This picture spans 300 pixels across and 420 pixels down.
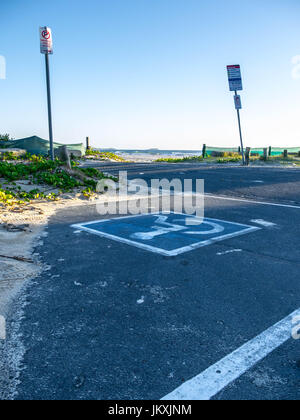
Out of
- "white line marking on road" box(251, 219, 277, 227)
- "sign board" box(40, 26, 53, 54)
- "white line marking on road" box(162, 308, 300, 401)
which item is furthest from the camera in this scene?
"sign board" box(40, 26, 53, 54)

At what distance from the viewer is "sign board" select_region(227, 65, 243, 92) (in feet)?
68.1

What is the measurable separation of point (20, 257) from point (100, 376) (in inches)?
98.6

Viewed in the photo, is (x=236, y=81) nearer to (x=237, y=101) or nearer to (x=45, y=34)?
(x=237, y=101)

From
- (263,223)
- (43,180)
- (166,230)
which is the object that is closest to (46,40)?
(43,180)

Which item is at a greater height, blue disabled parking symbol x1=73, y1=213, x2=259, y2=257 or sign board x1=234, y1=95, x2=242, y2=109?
sign board x1=234, y1=95, x2=242, y2=109

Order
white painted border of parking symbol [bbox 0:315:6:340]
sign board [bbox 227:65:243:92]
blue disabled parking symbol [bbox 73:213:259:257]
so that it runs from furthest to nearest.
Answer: sign board [bbox 227:65:243:92] → blue disabled parking symbol [bbox 73:213:259:257] → white painted border of parking symbol [bbox 0:315:6:340]

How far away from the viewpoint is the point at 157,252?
4.33 metres

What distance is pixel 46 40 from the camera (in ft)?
34.2

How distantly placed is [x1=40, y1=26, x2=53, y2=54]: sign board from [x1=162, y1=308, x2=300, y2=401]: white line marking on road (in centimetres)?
1091

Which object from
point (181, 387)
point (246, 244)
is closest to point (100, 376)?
point (181, 387)

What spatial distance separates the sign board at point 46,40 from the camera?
34.0 ft

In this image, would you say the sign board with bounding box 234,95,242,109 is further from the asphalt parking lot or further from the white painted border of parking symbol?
the white painted border of parking symbol

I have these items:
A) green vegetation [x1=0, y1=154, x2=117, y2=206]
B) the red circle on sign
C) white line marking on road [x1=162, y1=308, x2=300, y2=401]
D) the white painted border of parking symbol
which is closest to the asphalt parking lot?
white line marking on road [x1=162, y1=308, x2=300, y2=401]
